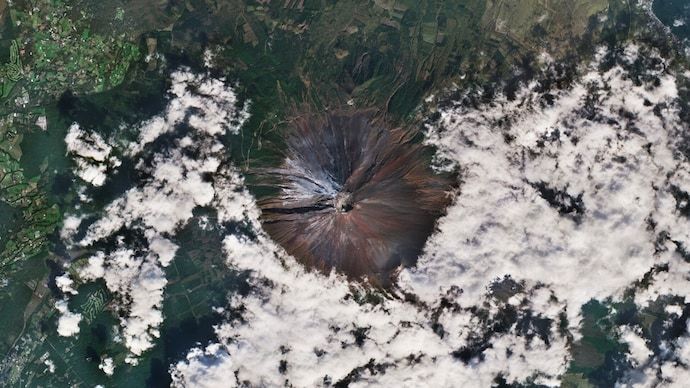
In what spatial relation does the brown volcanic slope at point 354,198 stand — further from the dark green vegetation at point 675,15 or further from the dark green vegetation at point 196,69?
the dark green vegetation at point 675,15

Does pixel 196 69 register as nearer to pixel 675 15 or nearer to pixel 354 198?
pixel 354 198

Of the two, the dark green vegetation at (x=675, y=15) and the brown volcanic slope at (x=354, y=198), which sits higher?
Result: the dark green vegetation at (x=675, y=15)

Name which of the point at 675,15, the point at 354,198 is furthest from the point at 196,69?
the point at 675,15

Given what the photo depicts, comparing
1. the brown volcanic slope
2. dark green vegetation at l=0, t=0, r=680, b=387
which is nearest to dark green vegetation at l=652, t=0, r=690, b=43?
dark green vegetation at l=0, t=0, r=680, b=387

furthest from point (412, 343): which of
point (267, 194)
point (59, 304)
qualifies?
point (59, 304)

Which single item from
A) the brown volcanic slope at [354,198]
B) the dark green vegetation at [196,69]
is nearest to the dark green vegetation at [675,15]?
the dark green vegetation at [196,69]
